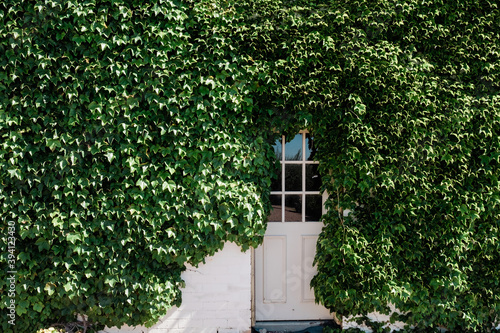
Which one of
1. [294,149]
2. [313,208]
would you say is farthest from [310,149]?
[313,208]

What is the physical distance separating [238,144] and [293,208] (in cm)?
118

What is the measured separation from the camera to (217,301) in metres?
4.36

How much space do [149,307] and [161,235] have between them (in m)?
0.79

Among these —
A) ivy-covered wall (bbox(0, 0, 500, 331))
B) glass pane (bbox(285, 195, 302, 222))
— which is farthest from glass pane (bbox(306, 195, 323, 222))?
ivy-covered wall (bbox(0, 0, 500, 331))

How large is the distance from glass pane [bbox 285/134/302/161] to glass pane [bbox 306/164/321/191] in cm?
18

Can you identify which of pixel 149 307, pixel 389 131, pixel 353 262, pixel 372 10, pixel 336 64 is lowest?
pixel 149 307

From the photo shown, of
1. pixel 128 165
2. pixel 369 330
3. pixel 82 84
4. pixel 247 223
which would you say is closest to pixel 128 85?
pixel 82 84

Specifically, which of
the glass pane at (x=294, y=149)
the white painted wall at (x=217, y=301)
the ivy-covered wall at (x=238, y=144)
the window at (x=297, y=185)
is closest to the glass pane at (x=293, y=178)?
the window at (x=297, y=185)

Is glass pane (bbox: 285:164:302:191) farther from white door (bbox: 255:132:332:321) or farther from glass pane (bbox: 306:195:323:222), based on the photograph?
glass pane (bbox: 306:195:323:222)

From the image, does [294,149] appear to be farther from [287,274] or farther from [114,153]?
[114,153]

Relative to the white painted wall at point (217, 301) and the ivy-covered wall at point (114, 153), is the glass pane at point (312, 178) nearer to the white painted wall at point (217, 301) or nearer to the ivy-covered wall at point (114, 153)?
the ivy-covered wall at point (114, 153)

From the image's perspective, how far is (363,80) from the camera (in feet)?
13.9

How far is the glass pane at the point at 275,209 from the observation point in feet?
15.5

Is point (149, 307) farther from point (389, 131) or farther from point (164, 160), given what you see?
point (389, 131)
